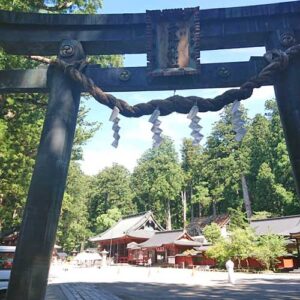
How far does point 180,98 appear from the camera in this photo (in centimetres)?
462

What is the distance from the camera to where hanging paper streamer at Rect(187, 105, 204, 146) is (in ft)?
15.1

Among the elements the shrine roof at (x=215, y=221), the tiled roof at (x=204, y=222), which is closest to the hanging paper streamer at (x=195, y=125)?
the shrine roof at (x=215, y=221)

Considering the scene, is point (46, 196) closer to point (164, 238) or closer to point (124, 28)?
point (124, 28)

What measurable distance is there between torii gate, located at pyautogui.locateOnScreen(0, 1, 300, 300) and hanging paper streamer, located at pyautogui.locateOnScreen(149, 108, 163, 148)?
0.09 m

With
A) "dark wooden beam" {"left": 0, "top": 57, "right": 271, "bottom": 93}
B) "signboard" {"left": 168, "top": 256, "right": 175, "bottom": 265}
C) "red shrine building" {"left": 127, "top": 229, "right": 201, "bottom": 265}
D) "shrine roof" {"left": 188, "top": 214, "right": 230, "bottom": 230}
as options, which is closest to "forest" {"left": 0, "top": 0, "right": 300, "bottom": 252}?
"shrine roof" {"left": 188, "top": 214, "right": 230, "bottom": 230}

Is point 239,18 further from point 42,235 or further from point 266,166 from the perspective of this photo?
point 266,166

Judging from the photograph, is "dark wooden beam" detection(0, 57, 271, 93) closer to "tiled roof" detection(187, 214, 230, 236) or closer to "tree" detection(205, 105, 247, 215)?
"tiled roof" detection(187, 214, 230, 236)

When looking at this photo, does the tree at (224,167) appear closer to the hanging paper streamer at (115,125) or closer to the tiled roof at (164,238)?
the tiled roof at (164,238)

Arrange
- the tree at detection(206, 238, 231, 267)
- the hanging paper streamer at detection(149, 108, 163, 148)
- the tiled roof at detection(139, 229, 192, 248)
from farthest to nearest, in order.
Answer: the tiled roof at detection(139, 229, 192, 248) < the tree at detection(206, 238, 231, 267) < the hanging paper streamer at detection(149, 108, 163, 148)

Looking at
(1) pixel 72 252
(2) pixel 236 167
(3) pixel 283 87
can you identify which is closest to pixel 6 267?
(3) pixel 283 87

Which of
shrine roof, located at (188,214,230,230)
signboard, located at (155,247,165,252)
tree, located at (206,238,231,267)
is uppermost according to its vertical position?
shrine roof, located at (188,214,230,230)

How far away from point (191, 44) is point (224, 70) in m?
0.60

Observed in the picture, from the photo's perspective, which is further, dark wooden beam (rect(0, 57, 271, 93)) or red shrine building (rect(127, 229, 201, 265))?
red shrine building (rect(127, 229, 201, 265))

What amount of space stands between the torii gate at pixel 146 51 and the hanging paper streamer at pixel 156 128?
9 centimetres
